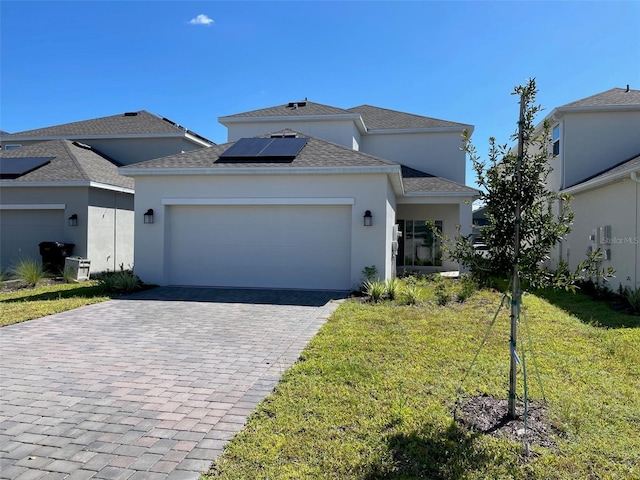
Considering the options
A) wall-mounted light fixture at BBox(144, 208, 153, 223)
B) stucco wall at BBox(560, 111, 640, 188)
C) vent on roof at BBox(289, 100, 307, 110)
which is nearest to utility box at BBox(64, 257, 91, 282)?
wall-mounted light fixture at BBox(144, 208, 153, 223)

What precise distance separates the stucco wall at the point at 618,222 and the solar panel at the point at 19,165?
61.7 feet

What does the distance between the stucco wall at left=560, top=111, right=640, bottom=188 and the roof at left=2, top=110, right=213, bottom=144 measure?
16558 mm

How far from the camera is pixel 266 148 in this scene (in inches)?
502

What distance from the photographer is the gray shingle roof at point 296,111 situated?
60.8ft

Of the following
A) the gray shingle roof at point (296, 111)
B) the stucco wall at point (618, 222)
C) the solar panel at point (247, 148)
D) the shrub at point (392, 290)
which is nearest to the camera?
the shrub at point (392, 290)

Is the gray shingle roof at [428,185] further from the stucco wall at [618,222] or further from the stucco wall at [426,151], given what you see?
the stucco wall at [618,222]

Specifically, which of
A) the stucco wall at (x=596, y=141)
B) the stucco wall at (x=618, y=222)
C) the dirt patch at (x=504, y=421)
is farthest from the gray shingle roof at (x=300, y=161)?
the stucco wall at (x=596, y=141)

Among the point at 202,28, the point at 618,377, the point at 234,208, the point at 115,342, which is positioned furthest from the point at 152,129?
the point at 618,377

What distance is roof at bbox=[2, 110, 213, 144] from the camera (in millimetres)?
19891

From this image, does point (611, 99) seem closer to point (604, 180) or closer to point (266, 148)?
point (604, 180)

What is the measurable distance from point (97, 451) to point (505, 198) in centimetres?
433

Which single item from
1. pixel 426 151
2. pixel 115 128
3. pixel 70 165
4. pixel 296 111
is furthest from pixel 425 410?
pixel 115 128

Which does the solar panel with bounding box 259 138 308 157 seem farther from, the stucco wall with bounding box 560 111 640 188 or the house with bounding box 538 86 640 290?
the stucco wall with bounding box 560 111 640 188

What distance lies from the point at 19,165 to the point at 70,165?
2.15 metres
